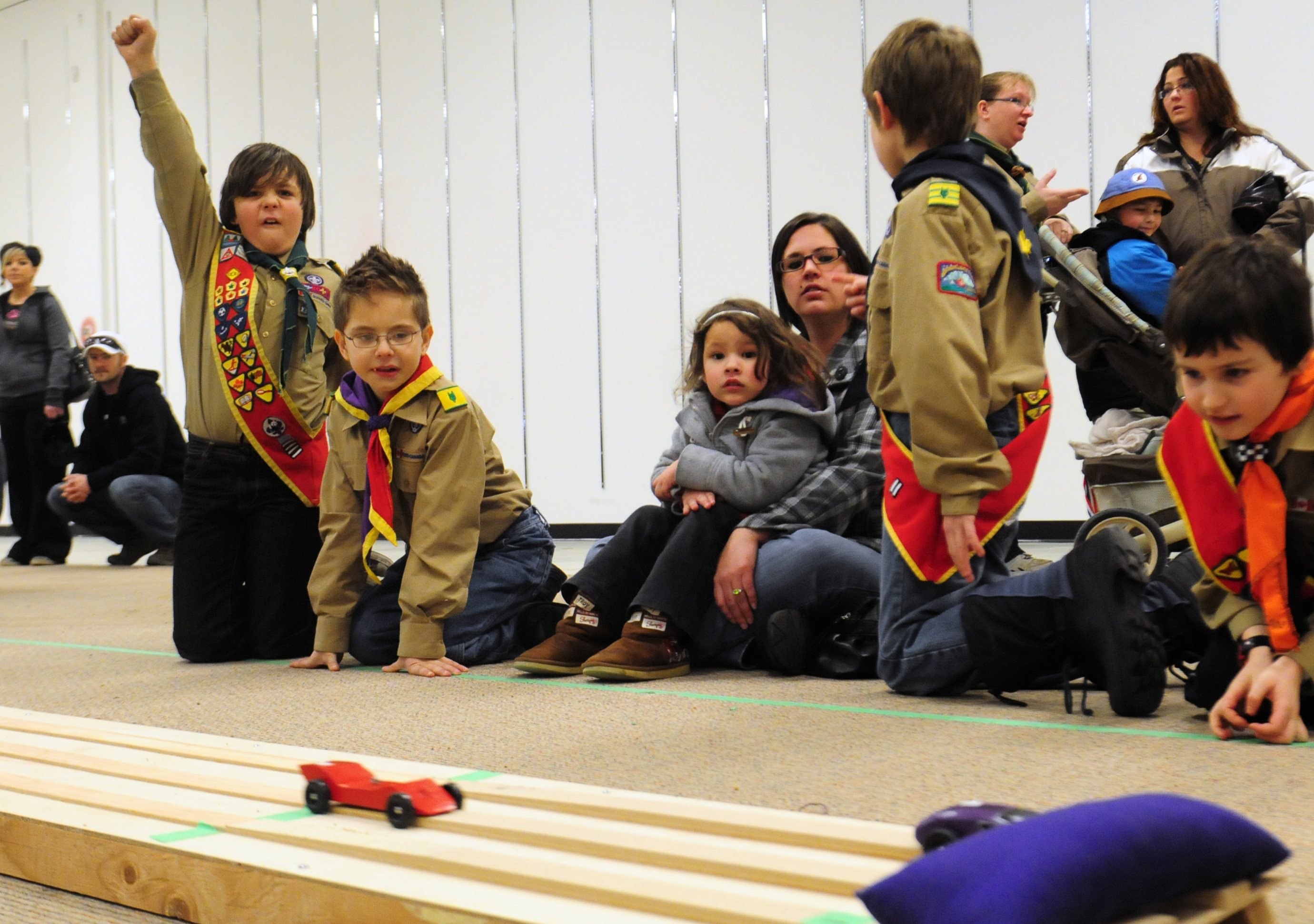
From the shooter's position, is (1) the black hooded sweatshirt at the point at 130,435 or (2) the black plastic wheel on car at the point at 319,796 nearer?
(2) the black plastic wheel on car at the point at 319,796

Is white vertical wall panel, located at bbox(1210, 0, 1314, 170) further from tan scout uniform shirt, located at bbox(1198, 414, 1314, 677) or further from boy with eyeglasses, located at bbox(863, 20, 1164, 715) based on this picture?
tan scout uniform shirt, located at bbox(1198, 414, 1314, 677)

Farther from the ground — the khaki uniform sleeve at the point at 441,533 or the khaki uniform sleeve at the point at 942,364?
the khaki uniform sleeve at the point at 942,364

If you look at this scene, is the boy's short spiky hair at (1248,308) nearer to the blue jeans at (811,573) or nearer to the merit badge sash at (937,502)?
the merit badge sash at (937,502)

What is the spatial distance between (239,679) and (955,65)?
5.56 ft

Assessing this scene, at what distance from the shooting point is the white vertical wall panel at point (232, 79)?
7008mm

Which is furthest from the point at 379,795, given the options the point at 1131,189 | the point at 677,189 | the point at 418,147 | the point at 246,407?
the point at 418,147

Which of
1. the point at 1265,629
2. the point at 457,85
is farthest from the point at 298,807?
the point at 457,85

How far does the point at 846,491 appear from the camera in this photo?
2.32 metres

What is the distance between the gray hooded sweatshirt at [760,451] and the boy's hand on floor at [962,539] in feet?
1.72

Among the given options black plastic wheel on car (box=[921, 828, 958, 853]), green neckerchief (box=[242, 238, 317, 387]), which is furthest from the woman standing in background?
black plastic wheel on car (box=[921, 828, 958, 853])

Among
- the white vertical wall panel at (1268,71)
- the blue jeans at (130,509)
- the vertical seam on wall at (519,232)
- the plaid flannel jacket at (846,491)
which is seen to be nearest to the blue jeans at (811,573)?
the plaid flannel jacket at (846,491)

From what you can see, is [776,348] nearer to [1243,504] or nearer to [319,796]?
[1243,504]

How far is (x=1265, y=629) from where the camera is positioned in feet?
5.20

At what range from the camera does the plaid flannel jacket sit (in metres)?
2.30
